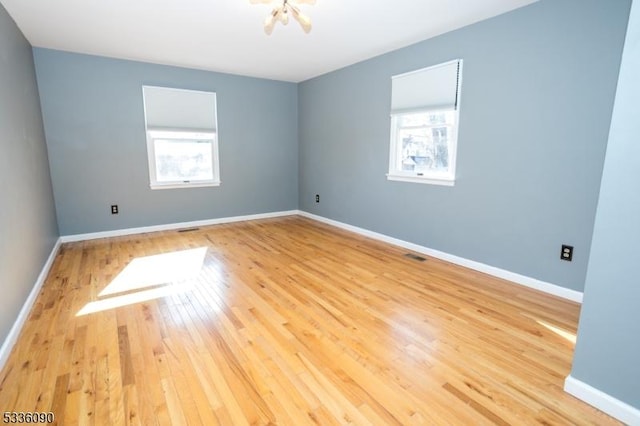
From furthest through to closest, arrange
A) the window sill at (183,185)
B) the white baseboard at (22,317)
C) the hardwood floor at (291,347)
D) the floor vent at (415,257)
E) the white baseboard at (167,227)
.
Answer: the window sill at (183,185) < the white baseboard at (167,227) < the floor vent at (415,257) < the white baseboard at (22,317) < the hardwood floor at (291,347)

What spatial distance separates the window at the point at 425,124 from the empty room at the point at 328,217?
0.08 ft

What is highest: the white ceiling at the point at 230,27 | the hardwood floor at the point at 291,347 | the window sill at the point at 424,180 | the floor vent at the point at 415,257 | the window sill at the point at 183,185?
the white ceiling at the point at 230,27

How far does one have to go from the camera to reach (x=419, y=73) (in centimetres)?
363

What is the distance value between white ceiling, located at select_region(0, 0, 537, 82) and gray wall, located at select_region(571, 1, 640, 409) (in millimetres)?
1807

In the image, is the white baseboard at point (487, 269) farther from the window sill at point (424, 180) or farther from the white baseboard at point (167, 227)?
the white baseboard at point (167, 227)

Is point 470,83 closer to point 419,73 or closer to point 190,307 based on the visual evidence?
point 419,73

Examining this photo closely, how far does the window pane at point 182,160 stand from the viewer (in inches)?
188

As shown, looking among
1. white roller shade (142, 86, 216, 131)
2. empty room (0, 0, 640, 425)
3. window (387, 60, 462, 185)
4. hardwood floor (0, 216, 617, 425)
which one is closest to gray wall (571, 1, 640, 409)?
empty room (0, 0, 640, 425)

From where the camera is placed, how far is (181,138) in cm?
486

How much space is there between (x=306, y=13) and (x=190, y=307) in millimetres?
2756

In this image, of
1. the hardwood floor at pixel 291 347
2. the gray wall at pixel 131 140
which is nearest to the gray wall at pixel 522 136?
the hardwood floor at pixel 291 347

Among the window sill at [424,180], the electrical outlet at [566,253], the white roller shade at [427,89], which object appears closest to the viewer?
the electrical outlet at [566,253]

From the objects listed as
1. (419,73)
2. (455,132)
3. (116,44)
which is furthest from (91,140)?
(455,132)

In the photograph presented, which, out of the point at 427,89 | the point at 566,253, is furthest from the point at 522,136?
the point at 427,89
